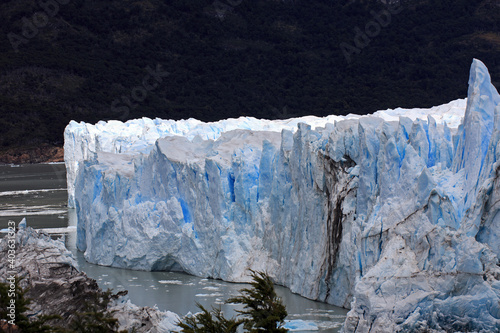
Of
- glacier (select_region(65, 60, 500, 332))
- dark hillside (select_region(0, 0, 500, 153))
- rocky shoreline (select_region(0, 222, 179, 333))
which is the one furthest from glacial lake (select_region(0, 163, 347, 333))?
dark hillside (select_region(0, 0, 500, 153))

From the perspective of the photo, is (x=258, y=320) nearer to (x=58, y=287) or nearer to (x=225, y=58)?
(x=58, y=287)

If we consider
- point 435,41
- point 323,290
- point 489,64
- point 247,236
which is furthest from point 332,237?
point 435,41

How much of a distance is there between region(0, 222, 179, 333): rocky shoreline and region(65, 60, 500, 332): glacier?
3.08 meters

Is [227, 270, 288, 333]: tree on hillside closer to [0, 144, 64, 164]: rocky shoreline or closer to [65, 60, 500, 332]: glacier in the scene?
[65, 60, 500, 332]: glacier

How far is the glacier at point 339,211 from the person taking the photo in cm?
847

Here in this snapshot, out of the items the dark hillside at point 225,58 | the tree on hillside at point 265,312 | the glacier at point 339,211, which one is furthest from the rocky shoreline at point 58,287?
the dark hillside at point 225,58

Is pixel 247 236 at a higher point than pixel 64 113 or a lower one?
lower

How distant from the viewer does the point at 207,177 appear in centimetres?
1548

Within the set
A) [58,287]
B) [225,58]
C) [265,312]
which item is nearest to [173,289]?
[58,287]

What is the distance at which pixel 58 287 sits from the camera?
455 inches

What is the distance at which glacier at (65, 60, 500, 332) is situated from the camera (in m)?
8.47

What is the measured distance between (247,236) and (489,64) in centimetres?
3965

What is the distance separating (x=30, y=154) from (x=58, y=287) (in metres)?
52.9

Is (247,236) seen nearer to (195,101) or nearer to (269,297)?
(269,297)
